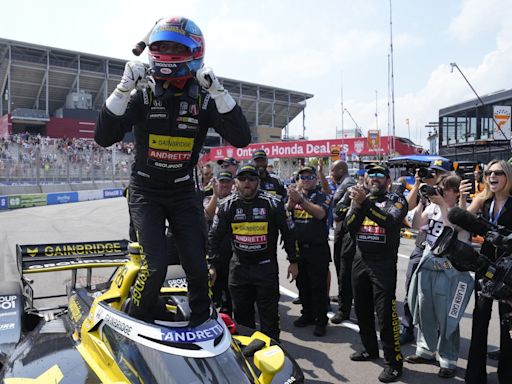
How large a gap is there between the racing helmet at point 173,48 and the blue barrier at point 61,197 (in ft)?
73.4

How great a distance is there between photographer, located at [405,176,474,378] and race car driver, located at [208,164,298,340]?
3.83ft

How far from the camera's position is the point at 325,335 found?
16.2 feet

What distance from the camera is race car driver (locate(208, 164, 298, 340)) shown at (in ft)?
13.1

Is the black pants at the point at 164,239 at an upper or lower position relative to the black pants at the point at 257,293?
upper

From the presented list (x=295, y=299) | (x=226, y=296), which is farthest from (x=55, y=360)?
(x=295, y=299)

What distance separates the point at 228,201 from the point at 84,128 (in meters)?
43.7

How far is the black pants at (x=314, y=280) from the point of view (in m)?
4.99

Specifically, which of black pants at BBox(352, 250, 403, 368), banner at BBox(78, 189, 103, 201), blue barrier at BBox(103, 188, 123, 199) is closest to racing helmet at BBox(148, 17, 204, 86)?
black pants at BBox(352, 250, 403, 368)

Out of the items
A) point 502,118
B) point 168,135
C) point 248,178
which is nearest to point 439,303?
point 248,178

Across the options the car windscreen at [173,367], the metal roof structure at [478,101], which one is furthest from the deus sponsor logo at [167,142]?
the metal roof structure at [478,101]

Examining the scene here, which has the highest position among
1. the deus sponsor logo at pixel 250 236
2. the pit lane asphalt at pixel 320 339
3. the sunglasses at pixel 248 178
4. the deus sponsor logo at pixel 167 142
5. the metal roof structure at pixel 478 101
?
the metal roof structure at pixel 478 101

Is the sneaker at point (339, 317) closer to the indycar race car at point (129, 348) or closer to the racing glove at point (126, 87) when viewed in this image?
the indycar race car at point (129, 348)

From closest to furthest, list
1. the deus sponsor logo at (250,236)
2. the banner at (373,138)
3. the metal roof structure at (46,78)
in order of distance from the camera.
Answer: the deus sponsor logo at (250,236) < the banner at (373,138) < the metal roof structure at (46,78)

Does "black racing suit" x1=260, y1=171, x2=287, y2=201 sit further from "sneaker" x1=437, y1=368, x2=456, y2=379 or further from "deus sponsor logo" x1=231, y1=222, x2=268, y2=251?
"sneaker" x1=437, y1=368, x2=456, y2=379
